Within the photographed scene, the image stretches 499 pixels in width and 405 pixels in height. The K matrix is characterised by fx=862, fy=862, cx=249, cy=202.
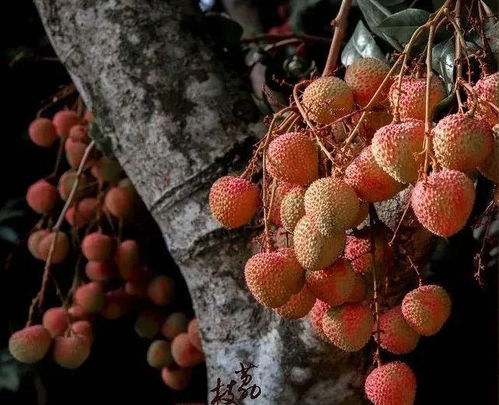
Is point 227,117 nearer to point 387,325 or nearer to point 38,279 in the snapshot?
point 387,325

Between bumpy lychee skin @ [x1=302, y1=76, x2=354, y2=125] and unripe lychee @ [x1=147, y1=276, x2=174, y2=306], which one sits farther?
unripe lychee @ [x1=147, y1=276, x2=174, y2=306]

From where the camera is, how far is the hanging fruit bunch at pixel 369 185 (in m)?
0.62

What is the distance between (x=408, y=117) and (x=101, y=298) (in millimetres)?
949

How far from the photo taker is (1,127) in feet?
6.01

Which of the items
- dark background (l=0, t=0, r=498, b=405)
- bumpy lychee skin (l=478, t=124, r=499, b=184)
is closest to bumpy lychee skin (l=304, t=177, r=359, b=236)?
bumpy lychee skin (l=478, t=124, r=499, b=184)

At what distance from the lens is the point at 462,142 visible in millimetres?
594

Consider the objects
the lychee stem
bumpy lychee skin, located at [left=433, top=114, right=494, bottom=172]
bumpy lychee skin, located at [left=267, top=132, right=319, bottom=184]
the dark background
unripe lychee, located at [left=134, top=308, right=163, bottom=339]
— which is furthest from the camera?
unripe lychee, located at [left=134, top=308, right=163, bottom=339]

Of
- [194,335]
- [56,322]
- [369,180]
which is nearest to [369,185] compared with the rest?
[369,180]

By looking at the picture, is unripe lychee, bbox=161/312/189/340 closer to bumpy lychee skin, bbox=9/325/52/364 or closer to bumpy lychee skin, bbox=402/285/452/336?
bumpy lychee skin, bbox=9/325/52/364

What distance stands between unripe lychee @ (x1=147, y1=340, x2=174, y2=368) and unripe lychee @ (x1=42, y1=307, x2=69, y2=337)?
0.17 m

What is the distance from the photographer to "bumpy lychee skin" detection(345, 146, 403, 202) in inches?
26.5

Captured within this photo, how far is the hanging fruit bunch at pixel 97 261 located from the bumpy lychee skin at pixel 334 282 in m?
→ 0.69

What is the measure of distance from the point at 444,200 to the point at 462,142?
0.04 metres

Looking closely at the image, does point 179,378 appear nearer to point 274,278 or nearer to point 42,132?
point 42,132
